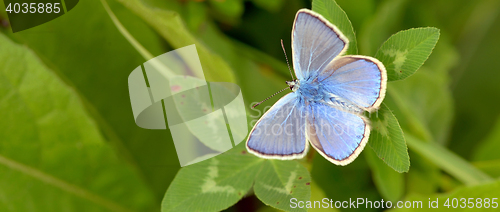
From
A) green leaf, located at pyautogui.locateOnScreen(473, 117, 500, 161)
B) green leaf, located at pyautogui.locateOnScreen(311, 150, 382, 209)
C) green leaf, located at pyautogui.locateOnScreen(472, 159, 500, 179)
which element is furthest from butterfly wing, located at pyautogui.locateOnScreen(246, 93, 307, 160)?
green leaf, located at pyautogui.locateOnScreen(473, 117, 500, 161)

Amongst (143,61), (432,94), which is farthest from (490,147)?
(143,61)

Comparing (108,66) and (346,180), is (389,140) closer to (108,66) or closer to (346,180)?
(346,180)

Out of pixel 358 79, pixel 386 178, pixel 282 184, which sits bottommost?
pixel 386 178

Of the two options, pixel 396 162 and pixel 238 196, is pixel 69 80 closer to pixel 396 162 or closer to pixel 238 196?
pixel 238 196

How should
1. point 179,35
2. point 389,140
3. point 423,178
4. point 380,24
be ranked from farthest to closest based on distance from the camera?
point 380,24 → point 423,178 → point 179,35 → point 389,140

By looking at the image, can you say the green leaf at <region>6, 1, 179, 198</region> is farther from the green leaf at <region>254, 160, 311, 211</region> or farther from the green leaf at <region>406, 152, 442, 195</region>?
the green leaf at <region>406, 152, 442, 195</region>

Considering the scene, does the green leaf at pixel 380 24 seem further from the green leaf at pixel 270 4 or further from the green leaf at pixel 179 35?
the green leaf at pixel 179 35
